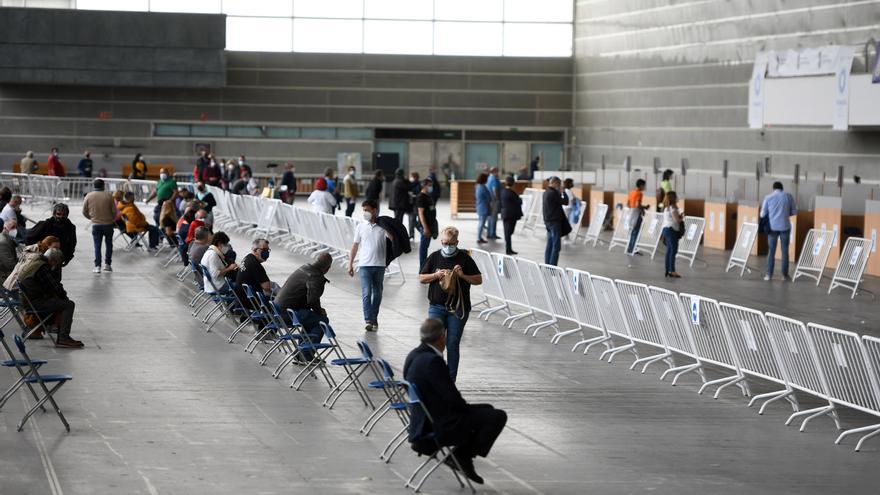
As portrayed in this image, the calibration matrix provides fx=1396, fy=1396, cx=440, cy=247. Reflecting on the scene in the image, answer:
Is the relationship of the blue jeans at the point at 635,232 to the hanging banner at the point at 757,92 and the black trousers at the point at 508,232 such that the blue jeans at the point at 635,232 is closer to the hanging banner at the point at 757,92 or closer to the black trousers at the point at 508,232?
the black trousers at the point at 508,232

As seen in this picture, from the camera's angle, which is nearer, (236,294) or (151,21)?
(236,294)

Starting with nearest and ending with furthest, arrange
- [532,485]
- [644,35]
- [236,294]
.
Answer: [532,485], [236,294], [644,35]

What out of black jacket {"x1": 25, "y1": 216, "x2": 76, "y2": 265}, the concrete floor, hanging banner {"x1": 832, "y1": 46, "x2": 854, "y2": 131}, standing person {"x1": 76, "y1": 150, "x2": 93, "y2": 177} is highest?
hanging banner {"x1": 832, "y1": 46, "x2": 854, "y2": 131}

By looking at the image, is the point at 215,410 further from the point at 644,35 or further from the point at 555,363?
the point at 644,35

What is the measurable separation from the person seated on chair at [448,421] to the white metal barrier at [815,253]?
15.8 meters

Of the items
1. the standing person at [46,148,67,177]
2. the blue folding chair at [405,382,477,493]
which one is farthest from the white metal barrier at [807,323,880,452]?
the standing person at [46,148,67,177]

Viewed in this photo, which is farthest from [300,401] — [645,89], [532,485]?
[645,89]

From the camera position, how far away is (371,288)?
17.8 m

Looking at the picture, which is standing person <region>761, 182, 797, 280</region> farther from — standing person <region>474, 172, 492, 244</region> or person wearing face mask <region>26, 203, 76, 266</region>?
person wearing face mask <region>26, 203, 76, 266</region>

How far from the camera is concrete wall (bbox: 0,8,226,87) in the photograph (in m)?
49.0

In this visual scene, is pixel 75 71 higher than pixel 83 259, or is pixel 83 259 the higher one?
pixel 75 71

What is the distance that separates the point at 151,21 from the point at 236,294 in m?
34.0

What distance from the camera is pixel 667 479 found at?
33.3ft

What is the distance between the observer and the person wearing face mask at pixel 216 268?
18.3 m
